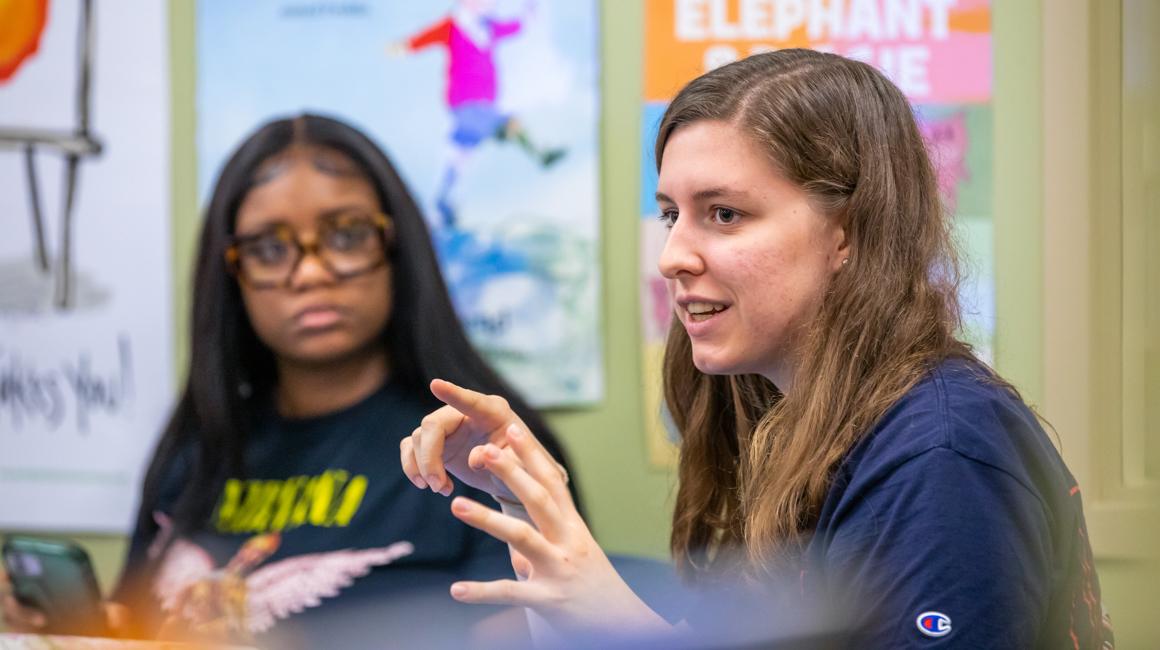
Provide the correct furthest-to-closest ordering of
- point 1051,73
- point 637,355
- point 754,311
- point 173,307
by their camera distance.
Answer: point 173,307 → point 637,355 → point 1051,73 → point 754,311

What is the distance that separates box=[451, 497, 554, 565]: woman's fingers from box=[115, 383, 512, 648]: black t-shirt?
20.1 inches

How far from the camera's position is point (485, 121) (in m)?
1.43

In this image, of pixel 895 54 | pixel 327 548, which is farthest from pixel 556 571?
pixel 895 54

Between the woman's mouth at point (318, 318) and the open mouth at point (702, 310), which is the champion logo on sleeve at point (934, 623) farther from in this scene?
the woman's mouth at point (318, 318)

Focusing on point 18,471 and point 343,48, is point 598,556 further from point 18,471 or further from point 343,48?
point 18,471

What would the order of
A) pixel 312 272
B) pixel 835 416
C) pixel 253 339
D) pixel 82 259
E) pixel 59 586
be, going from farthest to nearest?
1. pixel 82 259
2. pixel 253 339
3. pixel 312 272
4. pixel 59 586
5. pixel 835 416

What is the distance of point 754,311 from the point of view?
79 cm

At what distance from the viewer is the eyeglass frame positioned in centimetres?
130

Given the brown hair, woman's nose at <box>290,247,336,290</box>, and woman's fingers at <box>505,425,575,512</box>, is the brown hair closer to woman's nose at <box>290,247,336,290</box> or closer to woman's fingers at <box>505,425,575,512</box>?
woman's fingers at <box>505,425,575,512</box>

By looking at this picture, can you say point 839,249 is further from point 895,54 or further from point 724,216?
point 895,54

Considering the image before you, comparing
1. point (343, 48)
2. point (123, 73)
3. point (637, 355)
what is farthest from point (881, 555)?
point (123, 73)

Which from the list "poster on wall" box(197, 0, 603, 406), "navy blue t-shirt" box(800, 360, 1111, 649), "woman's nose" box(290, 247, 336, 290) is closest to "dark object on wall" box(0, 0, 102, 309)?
"poster on wall" box(197, 0, 603, 406)

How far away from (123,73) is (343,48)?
0.33 m

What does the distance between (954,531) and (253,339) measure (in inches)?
39.0
